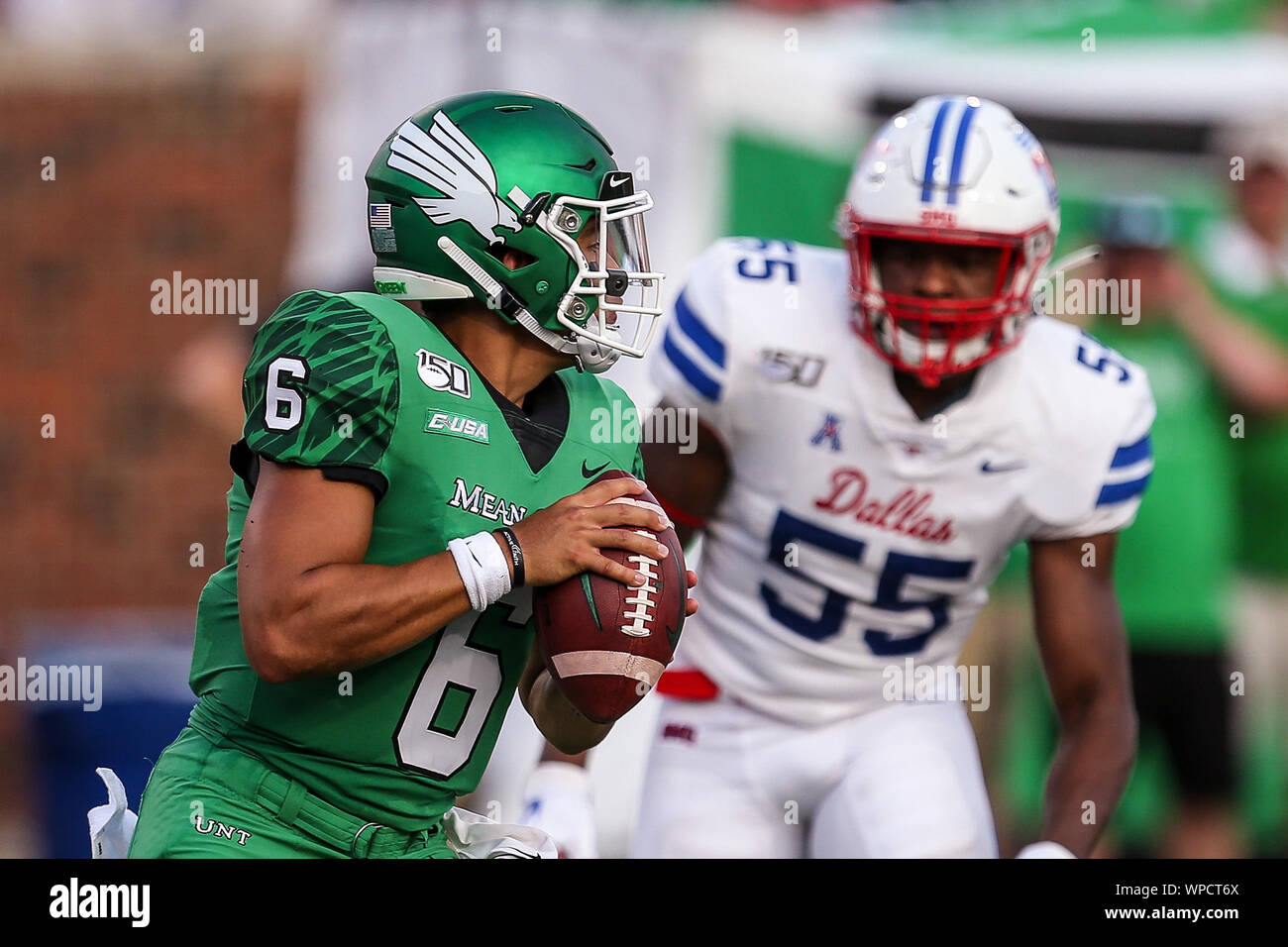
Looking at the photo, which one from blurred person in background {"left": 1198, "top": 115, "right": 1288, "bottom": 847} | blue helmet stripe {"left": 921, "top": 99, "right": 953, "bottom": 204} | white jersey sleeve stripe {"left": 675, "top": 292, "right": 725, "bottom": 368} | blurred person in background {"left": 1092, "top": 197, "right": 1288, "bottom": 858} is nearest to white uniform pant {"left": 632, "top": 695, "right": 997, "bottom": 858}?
white jersey sleeve stripe {"left": 675, "top": 292, "right": 725, "bottom": 368}

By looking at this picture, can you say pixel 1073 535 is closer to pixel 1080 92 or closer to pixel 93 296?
pixel 1080 92

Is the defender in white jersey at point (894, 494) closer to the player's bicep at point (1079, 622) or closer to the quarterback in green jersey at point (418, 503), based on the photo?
the player's bicep at point (1079, 622)

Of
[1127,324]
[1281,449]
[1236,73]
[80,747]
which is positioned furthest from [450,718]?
[1236,73]

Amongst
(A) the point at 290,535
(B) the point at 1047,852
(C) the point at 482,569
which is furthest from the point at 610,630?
(B) the point at 1047,852

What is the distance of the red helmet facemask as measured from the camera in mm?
3775

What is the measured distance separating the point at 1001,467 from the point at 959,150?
69 cm

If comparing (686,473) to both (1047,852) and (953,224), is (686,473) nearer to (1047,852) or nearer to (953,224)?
(953,224)

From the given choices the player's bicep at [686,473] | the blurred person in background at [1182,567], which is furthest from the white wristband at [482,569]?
the blurred person in background at [1182,567]

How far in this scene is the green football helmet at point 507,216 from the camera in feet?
9.56

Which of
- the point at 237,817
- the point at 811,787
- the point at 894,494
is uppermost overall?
the point at 894,494

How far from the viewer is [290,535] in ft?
8.41

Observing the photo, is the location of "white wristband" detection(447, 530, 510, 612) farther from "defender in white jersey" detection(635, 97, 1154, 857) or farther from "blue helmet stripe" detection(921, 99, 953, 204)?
"blue helmet stripe" detection(921, 99, 953, 204)

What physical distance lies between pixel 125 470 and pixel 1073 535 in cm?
428

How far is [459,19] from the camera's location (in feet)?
19.7
